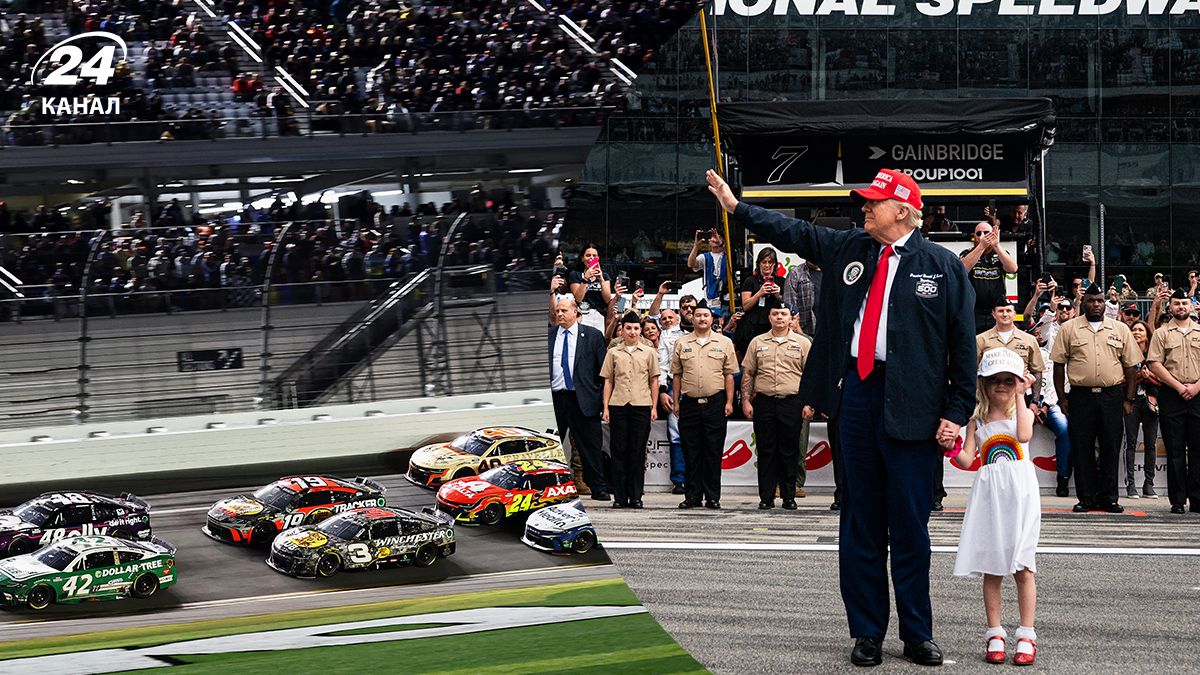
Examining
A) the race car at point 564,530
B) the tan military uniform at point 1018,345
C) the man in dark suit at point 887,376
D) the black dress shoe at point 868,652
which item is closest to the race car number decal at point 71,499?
the race car at point 564,530

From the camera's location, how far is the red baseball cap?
225cm

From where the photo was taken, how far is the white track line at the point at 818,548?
222 cm

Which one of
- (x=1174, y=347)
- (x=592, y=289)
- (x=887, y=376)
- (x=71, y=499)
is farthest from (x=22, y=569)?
(x=1174, y=347)

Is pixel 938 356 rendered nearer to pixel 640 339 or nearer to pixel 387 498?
pixel 640 339

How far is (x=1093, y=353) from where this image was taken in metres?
2.62

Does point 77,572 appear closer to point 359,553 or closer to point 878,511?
point 359,553

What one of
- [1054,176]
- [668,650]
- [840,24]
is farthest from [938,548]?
[840,24]

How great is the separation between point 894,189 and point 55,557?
4.81ft

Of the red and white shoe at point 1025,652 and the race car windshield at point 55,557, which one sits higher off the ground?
the race car windshield at point 55,557

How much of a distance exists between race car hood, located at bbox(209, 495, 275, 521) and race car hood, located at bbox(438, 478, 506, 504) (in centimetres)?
23

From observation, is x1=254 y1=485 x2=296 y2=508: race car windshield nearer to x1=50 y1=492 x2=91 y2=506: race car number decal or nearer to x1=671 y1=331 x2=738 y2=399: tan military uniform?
x1=50 y1=492 x2=91 y2=506: race car number decal

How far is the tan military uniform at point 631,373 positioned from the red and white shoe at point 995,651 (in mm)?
668

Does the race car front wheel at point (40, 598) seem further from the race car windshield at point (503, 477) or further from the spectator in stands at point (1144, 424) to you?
the spectator in stands at point (1144, 424)

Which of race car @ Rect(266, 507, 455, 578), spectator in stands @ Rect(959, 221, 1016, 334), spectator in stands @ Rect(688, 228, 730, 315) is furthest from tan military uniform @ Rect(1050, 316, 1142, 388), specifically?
race car @ Rect(266, 507, 455, 578)
